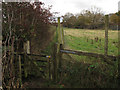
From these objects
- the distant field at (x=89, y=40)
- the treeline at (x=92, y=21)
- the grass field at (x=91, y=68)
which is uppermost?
the treeline at (x=92, y=21)

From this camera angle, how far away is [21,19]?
470 cm

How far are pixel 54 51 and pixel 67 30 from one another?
1.50 meters

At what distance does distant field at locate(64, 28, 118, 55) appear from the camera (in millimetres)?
4039

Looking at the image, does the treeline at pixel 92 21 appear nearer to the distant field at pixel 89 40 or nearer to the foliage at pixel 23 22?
the distant field at pixel 89 40

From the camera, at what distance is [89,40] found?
4711 mm

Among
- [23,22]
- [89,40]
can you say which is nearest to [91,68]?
[89,40]

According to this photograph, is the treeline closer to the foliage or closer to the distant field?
the distant field

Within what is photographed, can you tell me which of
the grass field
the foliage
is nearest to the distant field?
the grass field

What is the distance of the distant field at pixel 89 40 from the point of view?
4039 millimetres

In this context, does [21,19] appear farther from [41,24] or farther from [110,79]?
[110,79]

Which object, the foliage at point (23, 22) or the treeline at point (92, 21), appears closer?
the treeline at point (92, 21)

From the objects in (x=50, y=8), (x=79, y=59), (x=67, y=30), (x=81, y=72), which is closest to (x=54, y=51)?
(x=79, y=59)

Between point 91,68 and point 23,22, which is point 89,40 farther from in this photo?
point 23,22

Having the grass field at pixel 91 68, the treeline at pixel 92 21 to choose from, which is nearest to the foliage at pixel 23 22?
the treeline at pixel 92 21
